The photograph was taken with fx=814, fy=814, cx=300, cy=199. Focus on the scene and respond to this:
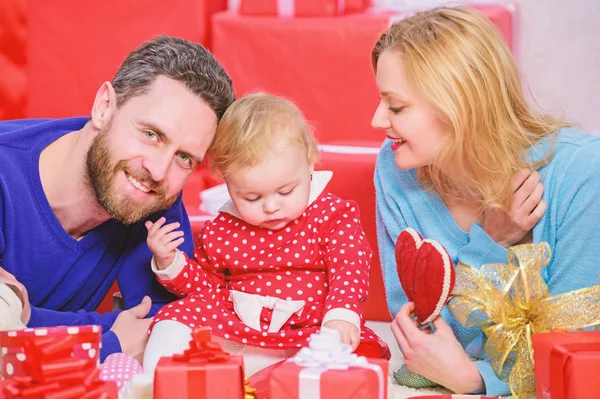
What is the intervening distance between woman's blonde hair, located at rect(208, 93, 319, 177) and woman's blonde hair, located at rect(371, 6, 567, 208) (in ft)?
0.80

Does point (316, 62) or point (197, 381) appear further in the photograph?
point (316, 62)

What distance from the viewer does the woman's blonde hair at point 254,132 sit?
154cm

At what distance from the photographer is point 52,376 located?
3.54 ft

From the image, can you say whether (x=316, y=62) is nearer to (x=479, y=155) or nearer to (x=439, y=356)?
(x=479, y=155)

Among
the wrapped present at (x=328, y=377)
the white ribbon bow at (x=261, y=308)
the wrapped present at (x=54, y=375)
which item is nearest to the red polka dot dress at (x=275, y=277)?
the white ribbon bow at (x=261, y=308)

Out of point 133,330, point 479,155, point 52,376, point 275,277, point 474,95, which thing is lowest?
point 133,330

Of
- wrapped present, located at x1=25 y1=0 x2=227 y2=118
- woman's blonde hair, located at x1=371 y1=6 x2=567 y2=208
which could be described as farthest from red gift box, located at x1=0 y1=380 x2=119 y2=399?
wrapped present, located at x1=25 y1=0 x2=227 y2=118

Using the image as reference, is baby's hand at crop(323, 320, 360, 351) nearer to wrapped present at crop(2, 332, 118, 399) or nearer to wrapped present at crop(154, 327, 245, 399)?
wrapped present at crop(154, 327, 245, 399)

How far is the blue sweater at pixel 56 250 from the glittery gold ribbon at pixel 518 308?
25.8 inches

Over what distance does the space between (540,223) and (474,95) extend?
0.28 meters

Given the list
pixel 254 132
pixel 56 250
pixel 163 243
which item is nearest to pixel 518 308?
pixel 254 132

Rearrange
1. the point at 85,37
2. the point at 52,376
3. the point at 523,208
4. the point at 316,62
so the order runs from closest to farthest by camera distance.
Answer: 1. the point at 52,376
2. the point at 523,208
3. the point at 316,62
4. the point at 85,37

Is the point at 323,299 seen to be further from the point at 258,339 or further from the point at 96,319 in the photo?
the point at 96,319

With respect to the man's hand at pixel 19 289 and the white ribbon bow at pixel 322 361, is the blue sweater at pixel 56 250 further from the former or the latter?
the white ribbon bow at pixel 322 361
